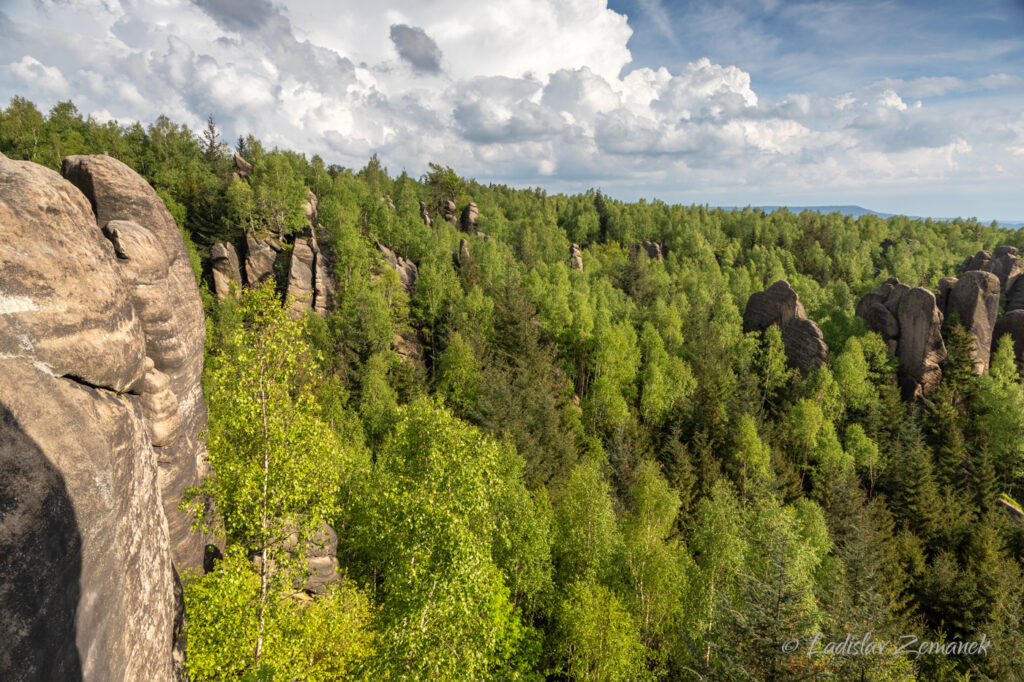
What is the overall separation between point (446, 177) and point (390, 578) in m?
96.3

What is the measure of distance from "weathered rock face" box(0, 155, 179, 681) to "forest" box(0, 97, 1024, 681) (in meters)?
2.38

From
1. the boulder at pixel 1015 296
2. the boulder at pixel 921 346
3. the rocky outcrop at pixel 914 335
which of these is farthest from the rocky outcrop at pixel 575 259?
the boulder at pixel 1015 296

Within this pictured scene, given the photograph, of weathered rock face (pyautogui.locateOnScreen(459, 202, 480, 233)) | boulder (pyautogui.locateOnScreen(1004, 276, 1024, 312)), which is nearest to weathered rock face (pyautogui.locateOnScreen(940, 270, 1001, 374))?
boulder (pyautogui.locateOnScreen(1004, 276, 1024, 312))

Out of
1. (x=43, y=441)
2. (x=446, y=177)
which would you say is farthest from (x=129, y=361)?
(x=446, y=177)

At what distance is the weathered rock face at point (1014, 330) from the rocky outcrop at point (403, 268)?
2733 inches

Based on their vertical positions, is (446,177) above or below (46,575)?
above

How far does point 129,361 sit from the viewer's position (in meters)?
7.59

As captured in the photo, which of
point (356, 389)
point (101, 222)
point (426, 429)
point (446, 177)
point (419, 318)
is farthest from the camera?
point (446, 177)

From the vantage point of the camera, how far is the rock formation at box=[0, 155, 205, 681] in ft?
16.9

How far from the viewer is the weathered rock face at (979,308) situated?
172ft

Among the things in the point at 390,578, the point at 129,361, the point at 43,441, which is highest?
the point at 129,361

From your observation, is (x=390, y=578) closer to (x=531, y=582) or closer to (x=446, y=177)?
(x=531, y=582)

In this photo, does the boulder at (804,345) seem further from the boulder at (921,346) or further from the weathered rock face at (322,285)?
the weathered rock face at (322,285)

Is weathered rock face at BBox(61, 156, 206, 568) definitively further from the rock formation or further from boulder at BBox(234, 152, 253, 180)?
boulder at BBox(234, 152, 253, 180)
